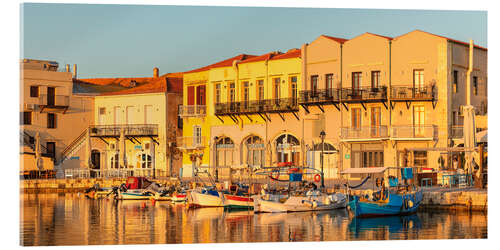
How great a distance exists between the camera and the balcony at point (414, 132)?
124 feet

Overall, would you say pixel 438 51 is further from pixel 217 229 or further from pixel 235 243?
pixel 235 243

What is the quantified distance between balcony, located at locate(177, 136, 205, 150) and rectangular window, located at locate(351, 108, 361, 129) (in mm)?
10104

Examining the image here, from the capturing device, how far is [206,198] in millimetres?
33188

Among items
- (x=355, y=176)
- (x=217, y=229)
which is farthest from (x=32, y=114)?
(x=217, y=229)

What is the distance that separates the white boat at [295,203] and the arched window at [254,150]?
542 inches

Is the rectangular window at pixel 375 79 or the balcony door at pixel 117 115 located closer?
the rectangular window at pixel 375 79

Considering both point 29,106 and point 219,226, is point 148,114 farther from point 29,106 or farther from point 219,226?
point 219,226

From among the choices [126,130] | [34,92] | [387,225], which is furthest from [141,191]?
[387,225]

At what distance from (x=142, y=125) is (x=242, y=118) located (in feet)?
24.8

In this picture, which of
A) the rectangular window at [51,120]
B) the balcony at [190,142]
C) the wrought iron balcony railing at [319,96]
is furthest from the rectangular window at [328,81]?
the rectangular window at [51,120]

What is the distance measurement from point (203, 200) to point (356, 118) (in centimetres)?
1052

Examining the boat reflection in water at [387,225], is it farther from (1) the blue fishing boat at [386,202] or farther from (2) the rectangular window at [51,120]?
(2) the rectangular window at [51,120]

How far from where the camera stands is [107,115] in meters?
51.0
